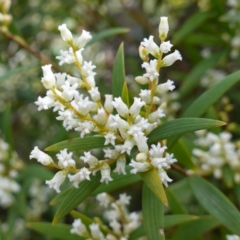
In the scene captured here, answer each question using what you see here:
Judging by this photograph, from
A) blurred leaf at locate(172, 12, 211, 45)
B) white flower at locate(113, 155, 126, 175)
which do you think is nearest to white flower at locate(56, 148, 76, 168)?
white flower at locate(113, 155, 126, 175)

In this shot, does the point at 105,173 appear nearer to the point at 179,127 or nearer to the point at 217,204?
the point at 179,127

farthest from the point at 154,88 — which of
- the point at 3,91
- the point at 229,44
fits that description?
the point at 3,91

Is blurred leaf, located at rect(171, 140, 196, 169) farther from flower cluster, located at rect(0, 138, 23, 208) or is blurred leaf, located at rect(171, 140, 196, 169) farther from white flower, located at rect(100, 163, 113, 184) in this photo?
flower cluster, located at rect(0, 138, 23, 208)

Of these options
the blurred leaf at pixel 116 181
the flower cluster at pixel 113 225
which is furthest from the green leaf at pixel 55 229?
the blurred leaf at pixel 116 181

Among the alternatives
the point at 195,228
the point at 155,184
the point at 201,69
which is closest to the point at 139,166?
the point at 155,184

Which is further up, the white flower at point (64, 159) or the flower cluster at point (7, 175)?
the flower cluster at point (7, 175)

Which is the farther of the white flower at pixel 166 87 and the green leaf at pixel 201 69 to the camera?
the green leaf at pixel 201 69

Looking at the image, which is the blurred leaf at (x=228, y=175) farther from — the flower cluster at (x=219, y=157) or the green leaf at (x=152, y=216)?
the green leaf at (x=152, y=216)
